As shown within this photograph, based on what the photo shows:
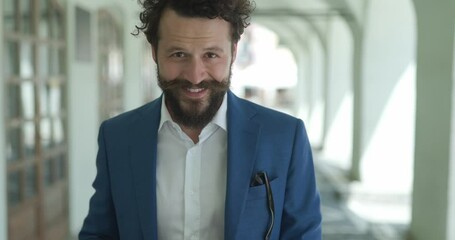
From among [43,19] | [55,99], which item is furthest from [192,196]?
[55,99]

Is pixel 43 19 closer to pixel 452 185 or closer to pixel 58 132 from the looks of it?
pixel 58 132

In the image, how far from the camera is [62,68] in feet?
20.9

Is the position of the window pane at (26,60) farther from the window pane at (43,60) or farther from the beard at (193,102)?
the beard at (193,102)

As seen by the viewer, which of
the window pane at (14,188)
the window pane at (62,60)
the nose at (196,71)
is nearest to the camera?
the nose at (196,71)

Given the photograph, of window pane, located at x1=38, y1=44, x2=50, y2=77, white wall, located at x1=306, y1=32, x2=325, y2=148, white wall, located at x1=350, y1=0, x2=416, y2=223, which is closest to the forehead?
window pane, located at x1=38, y1=44, x2=50, y2=77

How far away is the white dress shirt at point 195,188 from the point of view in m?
1.84

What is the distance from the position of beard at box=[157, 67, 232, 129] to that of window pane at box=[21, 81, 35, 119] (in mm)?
3814

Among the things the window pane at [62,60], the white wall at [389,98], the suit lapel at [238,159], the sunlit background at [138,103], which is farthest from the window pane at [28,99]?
the white wall at [389,98]

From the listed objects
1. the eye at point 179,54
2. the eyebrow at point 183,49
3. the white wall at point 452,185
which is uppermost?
the eyebrow at point 183,49

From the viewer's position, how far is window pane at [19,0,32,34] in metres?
5.27

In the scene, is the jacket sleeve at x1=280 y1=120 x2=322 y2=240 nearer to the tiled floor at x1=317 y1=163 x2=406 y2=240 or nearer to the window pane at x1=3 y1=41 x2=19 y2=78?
the window pane at x1=3 y1=41 x2=19 y2=78

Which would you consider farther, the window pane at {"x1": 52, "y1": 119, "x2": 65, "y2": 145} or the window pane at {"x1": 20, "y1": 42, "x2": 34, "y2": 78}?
the window pane at {"x1": 52, "y1": 119, "x2": 65, "y2": 145}

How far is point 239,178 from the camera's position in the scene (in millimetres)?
1757

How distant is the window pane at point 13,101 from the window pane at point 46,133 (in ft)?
2.23
